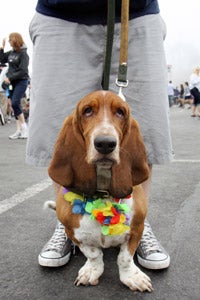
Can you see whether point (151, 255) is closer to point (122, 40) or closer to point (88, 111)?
point (88, 111)

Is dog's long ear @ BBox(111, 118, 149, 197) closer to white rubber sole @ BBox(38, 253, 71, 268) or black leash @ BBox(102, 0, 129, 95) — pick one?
black leash @ BBox(102, 0, 129, 95)

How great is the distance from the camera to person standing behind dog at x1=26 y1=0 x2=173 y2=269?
2.36m

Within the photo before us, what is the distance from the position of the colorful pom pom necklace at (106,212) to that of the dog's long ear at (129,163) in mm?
97

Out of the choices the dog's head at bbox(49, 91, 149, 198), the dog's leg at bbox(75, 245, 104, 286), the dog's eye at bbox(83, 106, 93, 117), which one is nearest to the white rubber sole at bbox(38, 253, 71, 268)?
the dog's leg at bbox(75, 245, 104, 286)

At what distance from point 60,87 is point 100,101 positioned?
1.76 feet

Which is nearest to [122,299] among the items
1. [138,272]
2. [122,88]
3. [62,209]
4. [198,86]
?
[138,272]

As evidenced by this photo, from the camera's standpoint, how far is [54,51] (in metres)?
2.38

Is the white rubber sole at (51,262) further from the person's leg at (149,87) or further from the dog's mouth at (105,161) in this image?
the dog's mouth at (105,161)

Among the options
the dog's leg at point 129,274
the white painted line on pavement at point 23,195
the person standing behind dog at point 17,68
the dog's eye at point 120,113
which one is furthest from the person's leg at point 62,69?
the person standing behind dog at point 17,68

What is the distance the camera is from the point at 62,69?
2.39m

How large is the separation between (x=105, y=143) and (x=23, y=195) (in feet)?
7.30

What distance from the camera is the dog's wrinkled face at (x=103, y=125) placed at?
1.75 meters

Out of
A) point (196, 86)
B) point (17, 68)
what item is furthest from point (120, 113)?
point (196, 86)

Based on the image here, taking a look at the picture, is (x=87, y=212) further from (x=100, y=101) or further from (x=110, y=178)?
(x=100, y=101)
